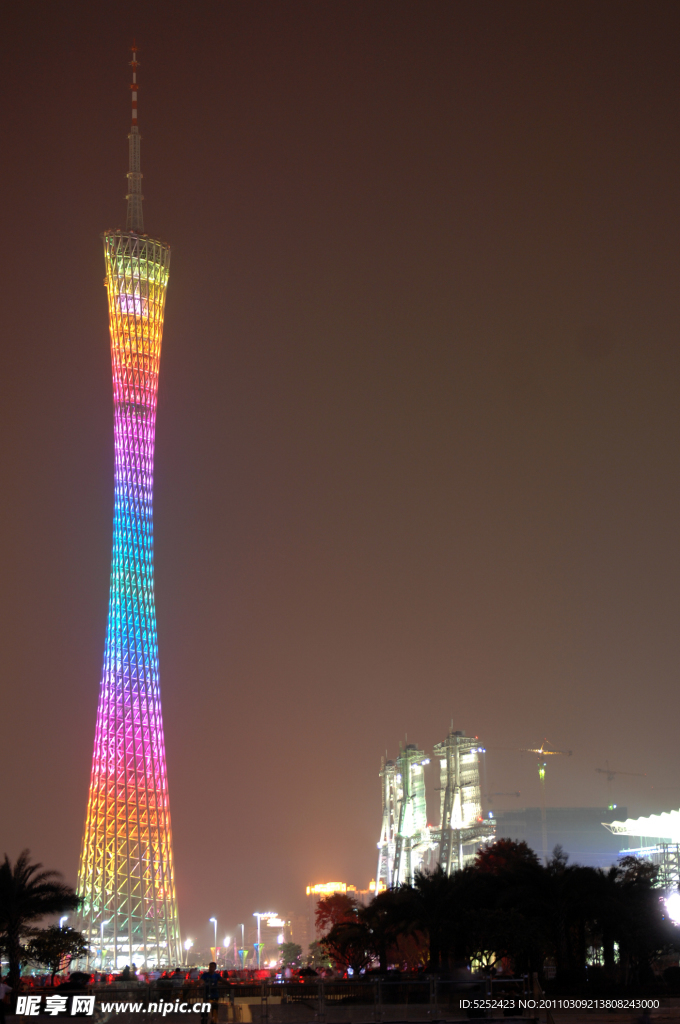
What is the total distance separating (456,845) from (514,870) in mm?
85971

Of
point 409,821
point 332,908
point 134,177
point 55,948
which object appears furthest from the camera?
point 409,821

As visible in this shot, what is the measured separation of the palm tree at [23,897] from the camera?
1901 inches

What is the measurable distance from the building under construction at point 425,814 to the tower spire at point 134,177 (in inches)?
2665

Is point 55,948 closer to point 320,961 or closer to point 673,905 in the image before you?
point 673,905

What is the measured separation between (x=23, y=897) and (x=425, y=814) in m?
106

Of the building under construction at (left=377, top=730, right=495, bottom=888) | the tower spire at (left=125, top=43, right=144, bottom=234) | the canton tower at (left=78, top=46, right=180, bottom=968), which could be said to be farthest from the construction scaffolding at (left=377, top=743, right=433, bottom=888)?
the tower spire at (left=125, top=43, right=144, bottom=234)

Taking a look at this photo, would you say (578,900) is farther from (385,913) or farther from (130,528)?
(130,528)

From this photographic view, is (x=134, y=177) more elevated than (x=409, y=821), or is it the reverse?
(x=134, y=177)

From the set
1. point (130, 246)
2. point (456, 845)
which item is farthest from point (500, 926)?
point (456, 845)

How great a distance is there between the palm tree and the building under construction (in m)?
75.2

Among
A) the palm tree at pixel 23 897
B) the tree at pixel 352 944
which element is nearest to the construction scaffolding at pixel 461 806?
the tree at pixel 352 944

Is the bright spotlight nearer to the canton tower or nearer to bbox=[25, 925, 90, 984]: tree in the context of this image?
the canton tower

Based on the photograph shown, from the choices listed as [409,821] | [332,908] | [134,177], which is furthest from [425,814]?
[134,177]

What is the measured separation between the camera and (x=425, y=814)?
492 ft
